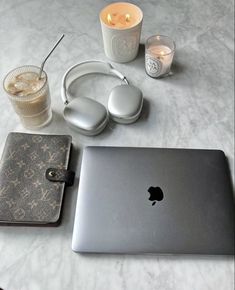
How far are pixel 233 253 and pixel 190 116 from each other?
0.25 m

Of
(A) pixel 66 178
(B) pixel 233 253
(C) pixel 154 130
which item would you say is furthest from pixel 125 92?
(B) pixel 233 253

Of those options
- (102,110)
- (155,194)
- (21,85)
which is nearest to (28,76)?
(21,85)

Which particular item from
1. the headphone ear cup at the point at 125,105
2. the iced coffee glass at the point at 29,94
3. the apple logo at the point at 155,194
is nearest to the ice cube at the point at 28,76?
the iced coffee glass at the point at 29,94

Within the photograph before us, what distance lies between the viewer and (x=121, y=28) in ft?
2.06

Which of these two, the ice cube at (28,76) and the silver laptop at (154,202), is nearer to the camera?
the silver laptop at (154,202)

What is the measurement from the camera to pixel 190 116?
0.62 m

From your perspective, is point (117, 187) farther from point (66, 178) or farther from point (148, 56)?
point (148, 56)

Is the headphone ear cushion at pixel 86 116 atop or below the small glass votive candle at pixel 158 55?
below

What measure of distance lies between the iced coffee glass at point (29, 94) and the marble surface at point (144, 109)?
1.2 inches

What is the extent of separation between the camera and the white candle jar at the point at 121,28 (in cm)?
63

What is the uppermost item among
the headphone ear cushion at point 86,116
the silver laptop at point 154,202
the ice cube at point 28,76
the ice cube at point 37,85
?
the ice cube at point 28,76

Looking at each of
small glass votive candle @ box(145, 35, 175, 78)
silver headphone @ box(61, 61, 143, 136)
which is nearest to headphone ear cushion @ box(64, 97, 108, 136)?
silver headphone @ box(61, 61, 143, 136)

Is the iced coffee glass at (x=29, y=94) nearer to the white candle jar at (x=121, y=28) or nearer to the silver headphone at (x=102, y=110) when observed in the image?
the silver headphone at (x=102, y=110)

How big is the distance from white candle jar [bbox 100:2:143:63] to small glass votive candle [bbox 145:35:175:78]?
34mm
